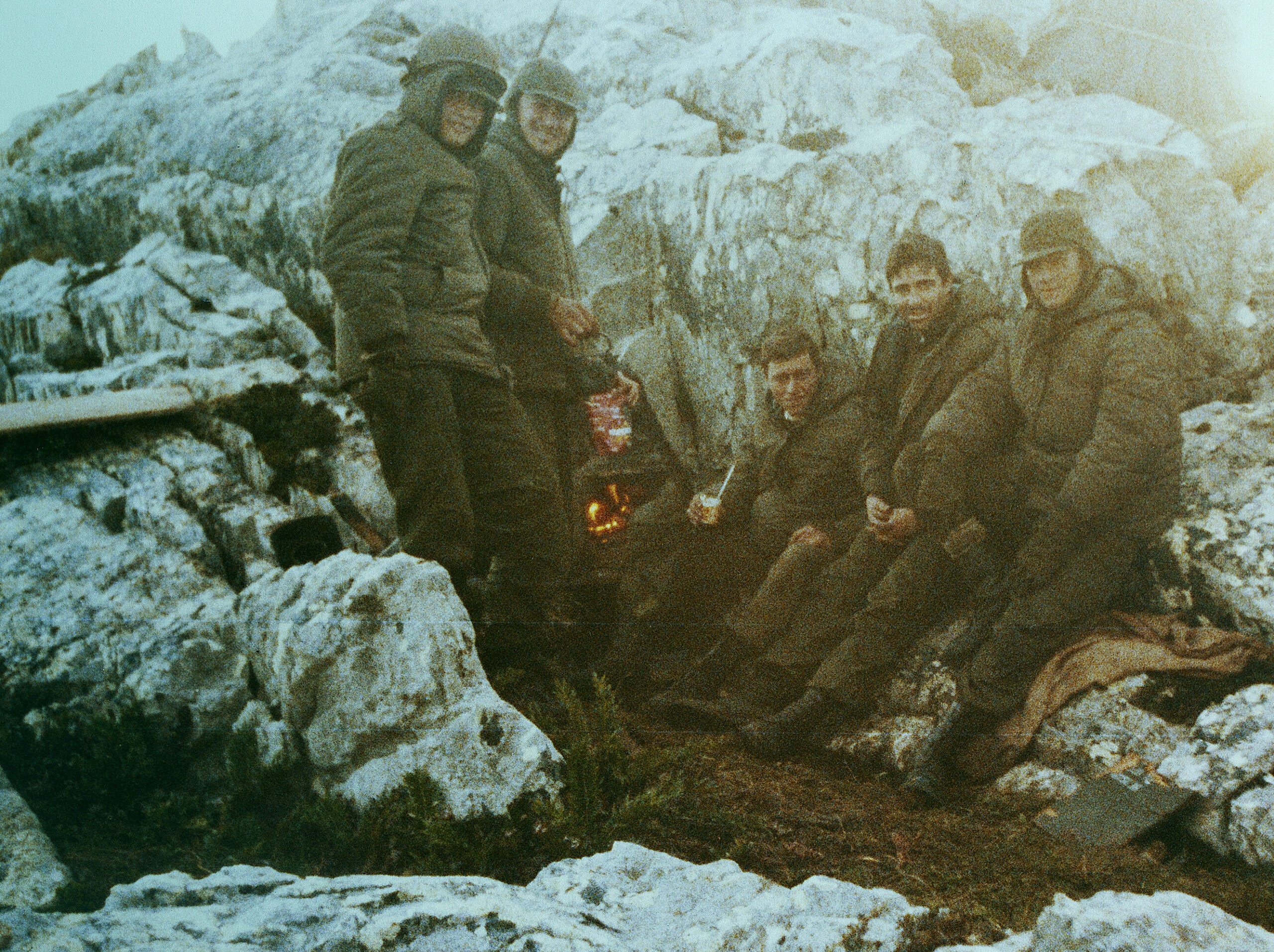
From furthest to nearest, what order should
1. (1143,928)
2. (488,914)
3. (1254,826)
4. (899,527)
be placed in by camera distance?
(899,527), (1254,826), (488,914), (1143,928)

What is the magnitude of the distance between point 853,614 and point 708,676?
0.81 m

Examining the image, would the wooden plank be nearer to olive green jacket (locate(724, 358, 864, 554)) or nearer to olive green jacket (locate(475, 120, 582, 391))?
olive green jacket (locate(475, 120, 582, 391))

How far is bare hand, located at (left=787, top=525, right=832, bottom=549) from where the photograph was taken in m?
3.97

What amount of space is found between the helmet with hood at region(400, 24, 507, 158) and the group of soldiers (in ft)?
0.04

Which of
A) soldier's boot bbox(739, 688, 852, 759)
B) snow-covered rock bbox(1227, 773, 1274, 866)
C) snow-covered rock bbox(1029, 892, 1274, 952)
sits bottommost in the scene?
soldier's boot bbox(739, 688, 852, 759)

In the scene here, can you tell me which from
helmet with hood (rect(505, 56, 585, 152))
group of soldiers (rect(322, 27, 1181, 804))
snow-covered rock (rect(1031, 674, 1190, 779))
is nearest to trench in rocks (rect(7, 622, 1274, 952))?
snow-covered rock (rect(1031, 674, 1190, 779))

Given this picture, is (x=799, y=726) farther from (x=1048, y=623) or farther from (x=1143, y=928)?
(x=1143, y=928)

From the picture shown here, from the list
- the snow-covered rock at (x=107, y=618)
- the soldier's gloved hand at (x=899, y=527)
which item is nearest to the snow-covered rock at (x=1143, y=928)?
the soldier's gloved hand at (x=899, y=527)

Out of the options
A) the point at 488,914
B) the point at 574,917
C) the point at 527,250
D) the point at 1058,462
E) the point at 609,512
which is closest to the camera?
the point at 488,914

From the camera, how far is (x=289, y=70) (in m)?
4.30

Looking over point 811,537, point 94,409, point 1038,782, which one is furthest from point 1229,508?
point 94,409

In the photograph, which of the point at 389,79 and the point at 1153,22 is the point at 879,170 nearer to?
the point at 1153,22

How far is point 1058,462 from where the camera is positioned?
339 centimetres

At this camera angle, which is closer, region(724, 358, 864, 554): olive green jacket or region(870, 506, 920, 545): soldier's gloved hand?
region(870, 506, 920, 545): soldier's gloved hand
